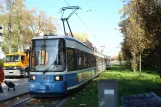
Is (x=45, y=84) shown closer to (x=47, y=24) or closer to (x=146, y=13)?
(x=146, y=13)

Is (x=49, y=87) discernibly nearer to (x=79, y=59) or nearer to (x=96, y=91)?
(x=96, y=91)

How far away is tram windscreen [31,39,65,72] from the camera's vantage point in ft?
48.5

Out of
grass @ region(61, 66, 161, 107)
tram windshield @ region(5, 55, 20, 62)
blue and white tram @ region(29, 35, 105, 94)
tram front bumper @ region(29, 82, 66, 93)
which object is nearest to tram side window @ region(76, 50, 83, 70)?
grass @ region(61, 66, 161, 107)

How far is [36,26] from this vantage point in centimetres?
6488

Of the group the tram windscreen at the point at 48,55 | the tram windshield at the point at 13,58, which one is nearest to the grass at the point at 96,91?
the tram windscreen at the point at 48,55

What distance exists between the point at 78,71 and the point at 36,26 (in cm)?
4865

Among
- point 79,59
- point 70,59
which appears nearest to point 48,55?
point 70,59

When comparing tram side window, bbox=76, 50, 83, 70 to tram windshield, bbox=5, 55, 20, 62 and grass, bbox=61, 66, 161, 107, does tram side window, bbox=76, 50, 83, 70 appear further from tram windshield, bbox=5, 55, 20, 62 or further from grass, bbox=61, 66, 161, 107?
tram windshield, bbox=5, 55, 20, 62

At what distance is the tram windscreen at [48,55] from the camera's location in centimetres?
1480

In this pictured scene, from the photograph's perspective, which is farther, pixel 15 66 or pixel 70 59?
pixel 15 66

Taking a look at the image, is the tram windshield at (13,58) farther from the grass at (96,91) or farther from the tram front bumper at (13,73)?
the grass at (96,91)

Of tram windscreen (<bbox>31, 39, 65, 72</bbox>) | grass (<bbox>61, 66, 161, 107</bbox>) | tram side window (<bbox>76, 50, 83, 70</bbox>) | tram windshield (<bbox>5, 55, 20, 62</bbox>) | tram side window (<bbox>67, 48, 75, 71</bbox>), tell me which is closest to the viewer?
grass (<bbox>61, 66, 161, 107</bbox>)

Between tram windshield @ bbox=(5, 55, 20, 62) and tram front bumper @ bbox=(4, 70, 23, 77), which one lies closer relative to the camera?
tram front bumper @ bbox=(4, 70, 23, 77)

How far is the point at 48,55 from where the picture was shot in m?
14.9
